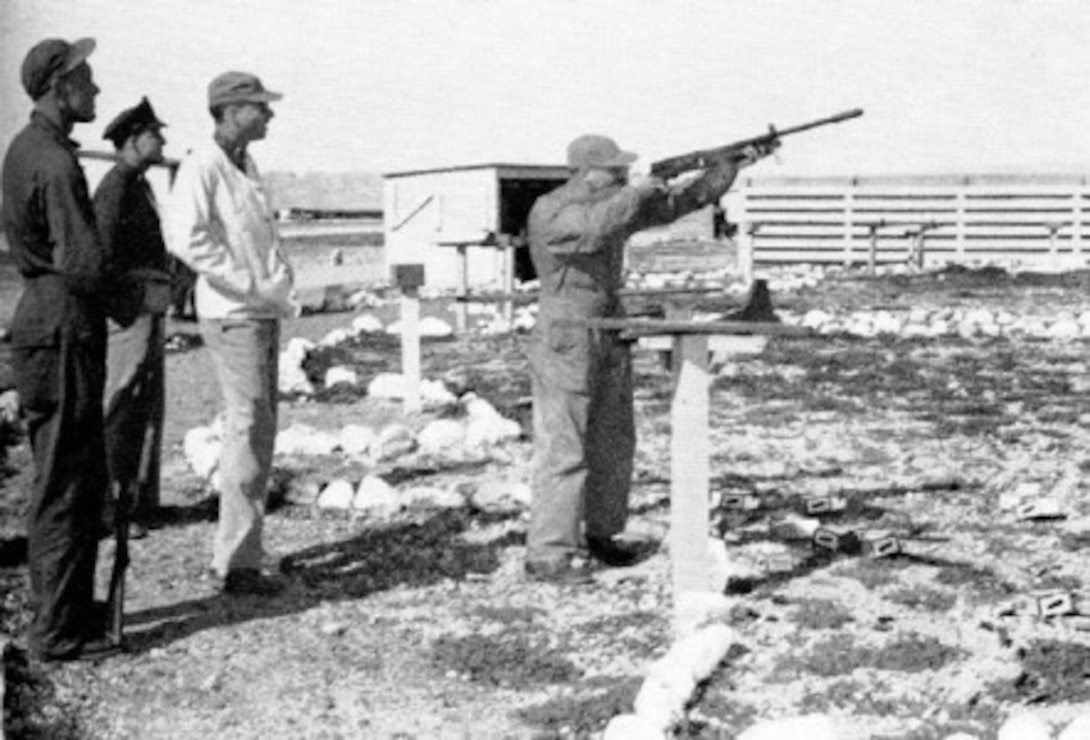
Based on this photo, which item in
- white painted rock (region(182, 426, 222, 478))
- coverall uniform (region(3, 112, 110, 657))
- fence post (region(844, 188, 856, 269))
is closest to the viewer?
coverall uniform (region(3, 112, 110, 657))

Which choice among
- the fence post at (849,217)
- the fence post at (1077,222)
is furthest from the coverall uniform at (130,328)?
the fence post at (1077,222)

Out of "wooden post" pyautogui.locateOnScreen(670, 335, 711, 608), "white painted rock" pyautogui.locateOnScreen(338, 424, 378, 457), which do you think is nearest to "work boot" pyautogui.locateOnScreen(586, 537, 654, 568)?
"wooden post" pyautogui.locateOnScreen(670, 335, 711, 608)

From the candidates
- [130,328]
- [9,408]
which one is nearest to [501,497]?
[130,328]

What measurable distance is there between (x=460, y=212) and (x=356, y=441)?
1282 cm

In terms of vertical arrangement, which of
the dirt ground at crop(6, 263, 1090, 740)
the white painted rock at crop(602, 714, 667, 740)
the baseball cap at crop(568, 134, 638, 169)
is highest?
the baseball cap at crop(568, 134, 638, 169)

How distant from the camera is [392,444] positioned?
36.1 feet

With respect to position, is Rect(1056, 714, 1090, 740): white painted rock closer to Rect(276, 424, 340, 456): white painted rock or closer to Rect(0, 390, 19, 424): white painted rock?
Rect(276, 424, 340, 456): white painted rock

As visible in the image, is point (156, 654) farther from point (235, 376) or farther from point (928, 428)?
point (928, 428)

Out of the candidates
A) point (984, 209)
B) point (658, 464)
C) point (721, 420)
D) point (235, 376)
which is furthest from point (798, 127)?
point (984, 209)

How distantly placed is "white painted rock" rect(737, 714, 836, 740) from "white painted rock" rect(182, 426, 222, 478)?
236 inches

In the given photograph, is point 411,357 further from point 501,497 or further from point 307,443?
point 501,497

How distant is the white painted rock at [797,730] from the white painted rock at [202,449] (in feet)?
19.6

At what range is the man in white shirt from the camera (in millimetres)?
6996

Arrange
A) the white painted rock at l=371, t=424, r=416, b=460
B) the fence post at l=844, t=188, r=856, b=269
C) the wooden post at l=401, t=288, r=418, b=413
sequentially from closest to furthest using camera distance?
the white painted rock at l=371, t=424, r=416, b=460
the wooden post at l=401, t=288, r=418, b=413
the fence post at l=844, t=188, r=856, b=269
